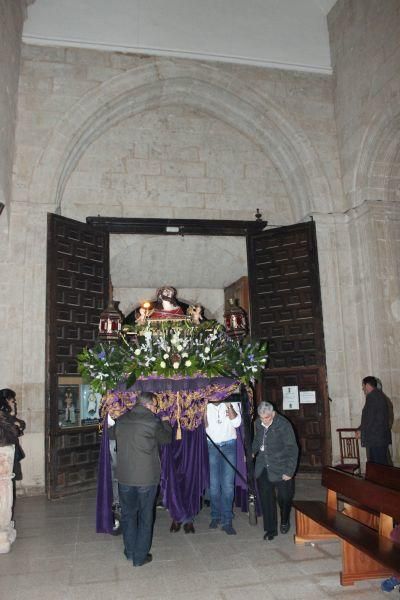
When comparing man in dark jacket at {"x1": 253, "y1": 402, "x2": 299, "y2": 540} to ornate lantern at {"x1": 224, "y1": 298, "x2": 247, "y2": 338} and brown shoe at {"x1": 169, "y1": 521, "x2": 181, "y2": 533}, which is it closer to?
brown shoe at {"x1": 169, "y1": 521, "x2": 181, "y2": 533}

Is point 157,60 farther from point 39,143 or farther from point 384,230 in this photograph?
point 384,230

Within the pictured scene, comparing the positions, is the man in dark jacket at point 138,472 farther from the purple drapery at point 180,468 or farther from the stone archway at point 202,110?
the stone archway at point 202,110

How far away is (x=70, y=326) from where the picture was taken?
8.60 m

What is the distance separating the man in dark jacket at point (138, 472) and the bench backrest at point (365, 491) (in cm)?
159

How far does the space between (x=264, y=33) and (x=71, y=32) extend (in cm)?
389

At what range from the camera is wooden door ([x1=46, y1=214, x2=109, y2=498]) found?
26.1ft

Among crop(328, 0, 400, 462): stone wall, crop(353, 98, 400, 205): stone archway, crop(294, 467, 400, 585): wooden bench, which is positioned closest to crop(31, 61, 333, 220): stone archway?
crop(353, 98, 400, 205): stone archway

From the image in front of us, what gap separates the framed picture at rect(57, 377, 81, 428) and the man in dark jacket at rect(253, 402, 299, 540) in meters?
3.97

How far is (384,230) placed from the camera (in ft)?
30.3

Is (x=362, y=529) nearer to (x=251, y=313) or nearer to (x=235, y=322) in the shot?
(x=235, y=322)

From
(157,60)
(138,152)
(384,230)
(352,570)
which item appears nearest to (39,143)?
(138,152)

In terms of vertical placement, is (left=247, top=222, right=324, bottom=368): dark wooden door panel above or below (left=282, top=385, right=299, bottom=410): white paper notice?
above

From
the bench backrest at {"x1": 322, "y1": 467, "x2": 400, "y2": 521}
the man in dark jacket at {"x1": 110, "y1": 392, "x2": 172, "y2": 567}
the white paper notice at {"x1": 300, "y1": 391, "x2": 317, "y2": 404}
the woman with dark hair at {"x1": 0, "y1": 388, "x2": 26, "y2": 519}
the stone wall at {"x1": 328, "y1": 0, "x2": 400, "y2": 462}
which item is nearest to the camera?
the bench backrest at {"x1": 322, "y1": 467, "x2": 400, "y2": 521}

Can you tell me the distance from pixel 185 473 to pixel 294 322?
4539 millimetres
